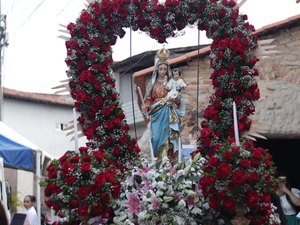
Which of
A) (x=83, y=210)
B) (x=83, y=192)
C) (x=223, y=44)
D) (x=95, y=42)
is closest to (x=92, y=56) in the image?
(x=95, y=42)

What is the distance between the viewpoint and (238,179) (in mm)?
5672

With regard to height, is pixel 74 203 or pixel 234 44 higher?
pixel 234 44

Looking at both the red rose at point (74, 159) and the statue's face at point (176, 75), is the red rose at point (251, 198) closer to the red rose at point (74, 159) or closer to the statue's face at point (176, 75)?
the red rose at point (74, 159)

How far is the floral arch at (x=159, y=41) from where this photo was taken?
732cm

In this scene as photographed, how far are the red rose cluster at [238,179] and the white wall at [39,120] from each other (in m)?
20.9

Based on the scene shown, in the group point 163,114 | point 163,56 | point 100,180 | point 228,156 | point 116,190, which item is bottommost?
point 116,190

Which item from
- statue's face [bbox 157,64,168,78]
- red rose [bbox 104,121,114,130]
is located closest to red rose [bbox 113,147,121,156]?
red rose [bbox 104,121,114,130]

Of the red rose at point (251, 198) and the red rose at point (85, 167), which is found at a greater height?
the red rose at point (85, 167)

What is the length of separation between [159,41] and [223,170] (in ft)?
8.86

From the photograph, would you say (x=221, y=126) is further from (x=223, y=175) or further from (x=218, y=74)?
(x=223, y=175)

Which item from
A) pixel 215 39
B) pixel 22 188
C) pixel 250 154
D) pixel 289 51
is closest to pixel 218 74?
pixel 215 39

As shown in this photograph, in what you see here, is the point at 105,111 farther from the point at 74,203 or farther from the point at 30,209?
the point at 30,209

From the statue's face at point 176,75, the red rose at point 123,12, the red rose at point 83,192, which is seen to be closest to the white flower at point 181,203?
the red rose at point 83,192

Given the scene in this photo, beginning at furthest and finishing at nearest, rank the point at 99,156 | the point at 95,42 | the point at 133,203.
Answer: the point at 95,42, the point at 99,156, the point at 133,203
